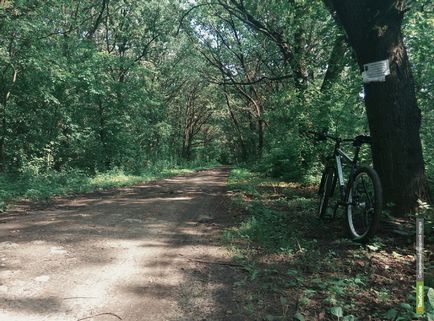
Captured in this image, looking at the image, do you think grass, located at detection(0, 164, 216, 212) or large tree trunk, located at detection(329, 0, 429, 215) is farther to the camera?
grass, located at detection(0, 164, 216, 212)

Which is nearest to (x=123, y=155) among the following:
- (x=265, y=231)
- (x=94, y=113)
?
(x=94, y=113)

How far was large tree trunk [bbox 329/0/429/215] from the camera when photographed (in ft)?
16.7

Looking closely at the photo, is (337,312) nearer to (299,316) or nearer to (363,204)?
(299,316)

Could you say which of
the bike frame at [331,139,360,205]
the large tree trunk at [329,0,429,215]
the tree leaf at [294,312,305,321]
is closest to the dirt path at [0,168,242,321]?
the tree leaf at [294,312,305,321]

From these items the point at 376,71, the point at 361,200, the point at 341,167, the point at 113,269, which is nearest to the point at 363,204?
the point at 361,200

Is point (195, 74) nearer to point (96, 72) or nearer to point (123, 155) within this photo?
point (123, 155)

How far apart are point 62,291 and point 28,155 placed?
1472cm

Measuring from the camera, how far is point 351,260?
171 inches

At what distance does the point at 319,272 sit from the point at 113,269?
2143mm

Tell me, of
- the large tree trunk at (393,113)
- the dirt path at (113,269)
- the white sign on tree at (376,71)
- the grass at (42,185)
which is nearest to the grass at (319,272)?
the dirt path at (113,269)

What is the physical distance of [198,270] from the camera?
431 centimetres

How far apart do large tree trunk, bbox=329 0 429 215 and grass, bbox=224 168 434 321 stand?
2.38 ft

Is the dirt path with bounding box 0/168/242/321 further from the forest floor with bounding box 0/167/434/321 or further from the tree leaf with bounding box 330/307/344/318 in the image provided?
the tree leaf with bounding box 330/307/344/318

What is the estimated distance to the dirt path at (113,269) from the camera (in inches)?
129
